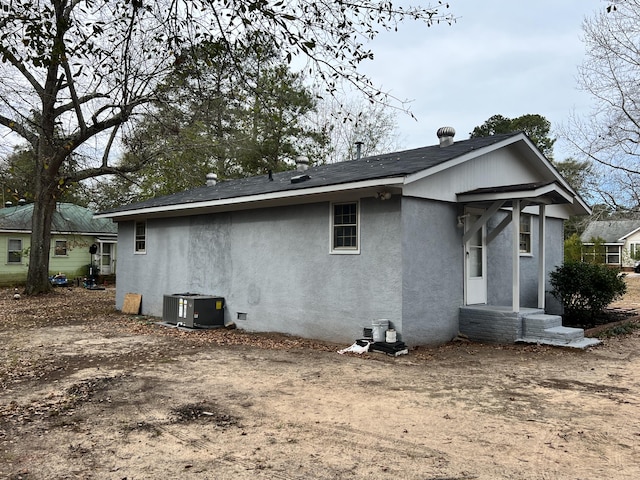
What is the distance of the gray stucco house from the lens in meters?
8.19

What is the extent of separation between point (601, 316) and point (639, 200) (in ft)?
25.3

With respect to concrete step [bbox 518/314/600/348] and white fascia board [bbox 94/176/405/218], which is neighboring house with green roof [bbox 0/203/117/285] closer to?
white fascia board [bbox 94/176/405/218]

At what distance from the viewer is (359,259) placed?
28.2ft

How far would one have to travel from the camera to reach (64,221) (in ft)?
74.6

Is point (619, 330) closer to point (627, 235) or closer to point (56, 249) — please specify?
point (56, 249)

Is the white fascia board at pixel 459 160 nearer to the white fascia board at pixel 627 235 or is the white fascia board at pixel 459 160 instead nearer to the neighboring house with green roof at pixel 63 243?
the neighboring house with green roof at pixel 63 243

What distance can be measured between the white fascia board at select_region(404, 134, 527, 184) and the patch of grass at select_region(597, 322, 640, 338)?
4.19 metres

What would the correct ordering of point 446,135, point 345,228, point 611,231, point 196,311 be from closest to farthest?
point 345,228 → point 446,135 → point 196,311 → point 611,231

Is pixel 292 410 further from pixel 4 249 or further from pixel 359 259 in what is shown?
pixel 4 249

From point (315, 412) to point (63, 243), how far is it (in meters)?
23.4

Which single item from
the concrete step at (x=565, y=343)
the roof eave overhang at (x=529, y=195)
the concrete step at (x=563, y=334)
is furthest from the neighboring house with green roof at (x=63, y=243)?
the concrete step at (x=563, y=334)

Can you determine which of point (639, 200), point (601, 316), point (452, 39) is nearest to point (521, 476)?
point (452, 39)

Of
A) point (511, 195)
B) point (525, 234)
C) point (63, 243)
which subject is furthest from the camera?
point (63, 243)

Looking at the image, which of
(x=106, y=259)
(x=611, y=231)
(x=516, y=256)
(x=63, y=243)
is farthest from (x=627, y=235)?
(x=63, y=243)
